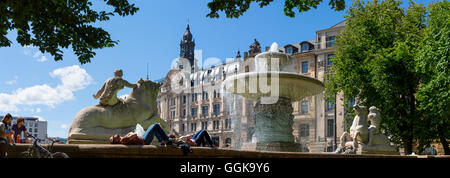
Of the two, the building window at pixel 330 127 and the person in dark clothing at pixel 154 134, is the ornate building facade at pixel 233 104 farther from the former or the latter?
the person in dark clothing at pixel 154 134

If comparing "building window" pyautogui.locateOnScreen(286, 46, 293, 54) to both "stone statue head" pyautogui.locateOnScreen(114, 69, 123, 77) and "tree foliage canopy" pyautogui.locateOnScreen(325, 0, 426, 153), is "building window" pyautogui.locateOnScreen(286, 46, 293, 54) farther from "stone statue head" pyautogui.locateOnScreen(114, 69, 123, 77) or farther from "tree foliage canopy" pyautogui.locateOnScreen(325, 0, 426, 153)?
"stone statue head" pyautogui.locateOnScreen(114, 69, 123, 77)

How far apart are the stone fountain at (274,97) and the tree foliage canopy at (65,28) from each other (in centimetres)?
655

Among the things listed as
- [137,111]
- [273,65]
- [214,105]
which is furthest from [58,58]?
[214,105]

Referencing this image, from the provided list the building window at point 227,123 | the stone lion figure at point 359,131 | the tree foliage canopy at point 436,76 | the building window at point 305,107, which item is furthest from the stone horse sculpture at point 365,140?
the building window at point 227,123

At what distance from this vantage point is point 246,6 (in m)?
9.59

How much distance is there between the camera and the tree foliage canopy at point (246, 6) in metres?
9.17

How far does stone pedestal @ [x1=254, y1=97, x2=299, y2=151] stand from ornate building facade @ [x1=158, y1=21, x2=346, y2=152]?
8851mm

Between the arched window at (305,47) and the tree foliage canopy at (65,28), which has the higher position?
the arched window at (305,47)

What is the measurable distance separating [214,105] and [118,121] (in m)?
58.6

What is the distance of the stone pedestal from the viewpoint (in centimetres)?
1609

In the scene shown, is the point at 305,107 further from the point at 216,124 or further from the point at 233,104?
the point at 216,124

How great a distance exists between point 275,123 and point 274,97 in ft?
3.31

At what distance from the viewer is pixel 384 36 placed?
25.0 metres

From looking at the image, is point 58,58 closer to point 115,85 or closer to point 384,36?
point 115,85
